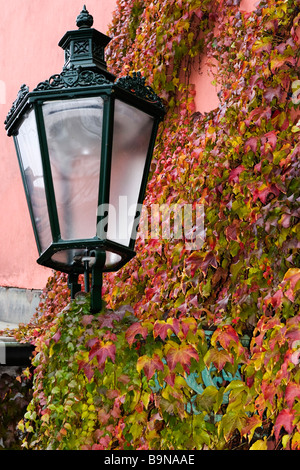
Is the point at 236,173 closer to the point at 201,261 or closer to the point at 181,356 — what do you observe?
the point at 201,261

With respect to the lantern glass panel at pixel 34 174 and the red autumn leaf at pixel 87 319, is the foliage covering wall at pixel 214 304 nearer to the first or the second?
the red autumn leaf at pixel 87 319

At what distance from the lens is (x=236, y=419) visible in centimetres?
227

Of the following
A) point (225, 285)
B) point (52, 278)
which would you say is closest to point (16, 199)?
point (52, 278)

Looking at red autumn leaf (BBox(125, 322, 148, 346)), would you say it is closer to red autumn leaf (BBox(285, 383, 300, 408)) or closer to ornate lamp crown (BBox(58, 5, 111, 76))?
red autumn leaf (BBox(285, 383, 300, 408))

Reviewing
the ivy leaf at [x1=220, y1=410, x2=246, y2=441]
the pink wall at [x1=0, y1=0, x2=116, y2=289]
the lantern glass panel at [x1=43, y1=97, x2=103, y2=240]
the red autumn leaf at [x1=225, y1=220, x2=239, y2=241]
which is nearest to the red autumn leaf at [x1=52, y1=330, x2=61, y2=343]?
the lantern glass panel at [x1=43, y1=97, x2=103, y2=240]

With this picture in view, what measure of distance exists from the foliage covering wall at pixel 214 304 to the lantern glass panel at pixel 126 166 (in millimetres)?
310

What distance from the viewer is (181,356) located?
2197 mm

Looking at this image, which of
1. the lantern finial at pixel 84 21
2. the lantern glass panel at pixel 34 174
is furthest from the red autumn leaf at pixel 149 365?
the lantern finial at pixel 84 21

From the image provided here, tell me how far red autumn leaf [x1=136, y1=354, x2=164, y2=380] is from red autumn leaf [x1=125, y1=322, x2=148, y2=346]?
7 centimetres

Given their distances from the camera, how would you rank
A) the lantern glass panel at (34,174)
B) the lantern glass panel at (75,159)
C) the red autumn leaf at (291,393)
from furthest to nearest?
the lantern glass panel at (34,174), the lantern glass panel at (75,159), the red autumn leaf at (291,393)

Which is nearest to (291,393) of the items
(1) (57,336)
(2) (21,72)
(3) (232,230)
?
(1) (57,336)

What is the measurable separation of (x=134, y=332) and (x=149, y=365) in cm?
12

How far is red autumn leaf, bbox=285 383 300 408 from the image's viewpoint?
2.02 metres

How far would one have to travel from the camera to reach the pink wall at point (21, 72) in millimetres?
6820
